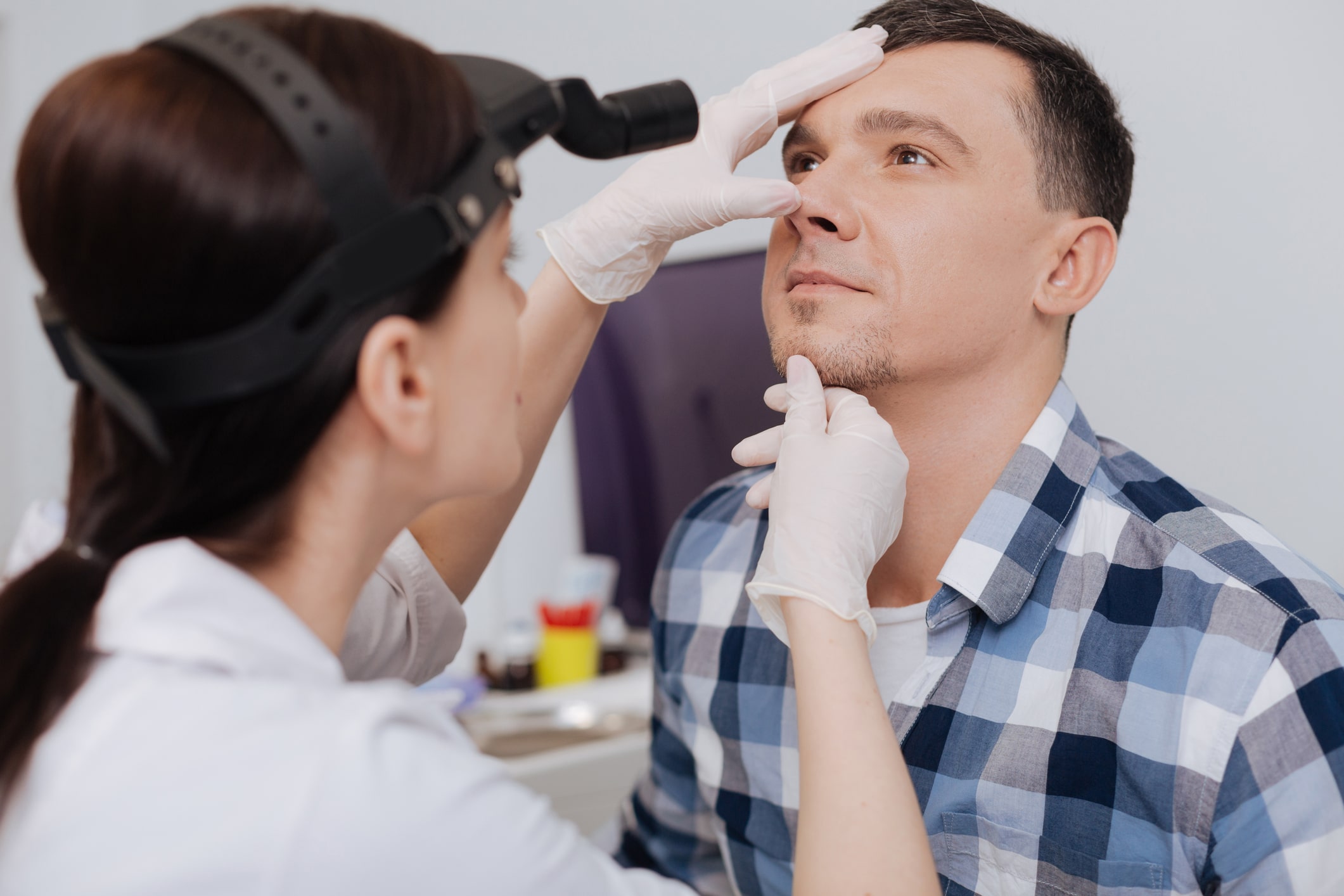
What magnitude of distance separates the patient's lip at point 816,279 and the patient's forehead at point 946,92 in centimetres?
17

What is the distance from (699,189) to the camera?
1094 millimetres

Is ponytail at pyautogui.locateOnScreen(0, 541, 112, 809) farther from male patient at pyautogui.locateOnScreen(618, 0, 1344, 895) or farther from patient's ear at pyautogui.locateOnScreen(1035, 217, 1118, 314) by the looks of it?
patient's ear at pyautogui.locateOnScreen(1035, 217, 1118, 314)

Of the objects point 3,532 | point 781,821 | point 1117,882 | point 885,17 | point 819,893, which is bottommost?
point 3,532

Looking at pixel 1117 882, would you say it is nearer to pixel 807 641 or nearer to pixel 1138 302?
pixel 807 641

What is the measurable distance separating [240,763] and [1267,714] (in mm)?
781

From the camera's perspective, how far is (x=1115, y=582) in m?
0.99

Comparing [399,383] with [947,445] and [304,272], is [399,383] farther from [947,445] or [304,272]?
[947,445]

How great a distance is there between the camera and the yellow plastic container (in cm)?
202

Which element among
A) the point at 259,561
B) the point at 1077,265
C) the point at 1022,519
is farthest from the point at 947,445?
the point at 259,561

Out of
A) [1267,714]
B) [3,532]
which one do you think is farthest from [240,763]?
[3,532]

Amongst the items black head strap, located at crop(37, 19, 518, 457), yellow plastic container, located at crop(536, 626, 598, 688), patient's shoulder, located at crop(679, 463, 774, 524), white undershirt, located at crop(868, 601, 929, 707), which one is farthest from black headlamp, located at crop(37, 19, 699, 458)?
yellow plastic container, located at crop(536, 626, 598, 688)

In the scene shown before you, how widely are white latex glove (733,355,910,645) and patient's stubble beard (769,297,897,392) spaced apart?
0.10 feet

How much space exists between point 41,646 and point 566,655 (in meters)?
1.48

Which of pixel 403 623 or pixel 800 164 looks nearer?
pixel 403 623
